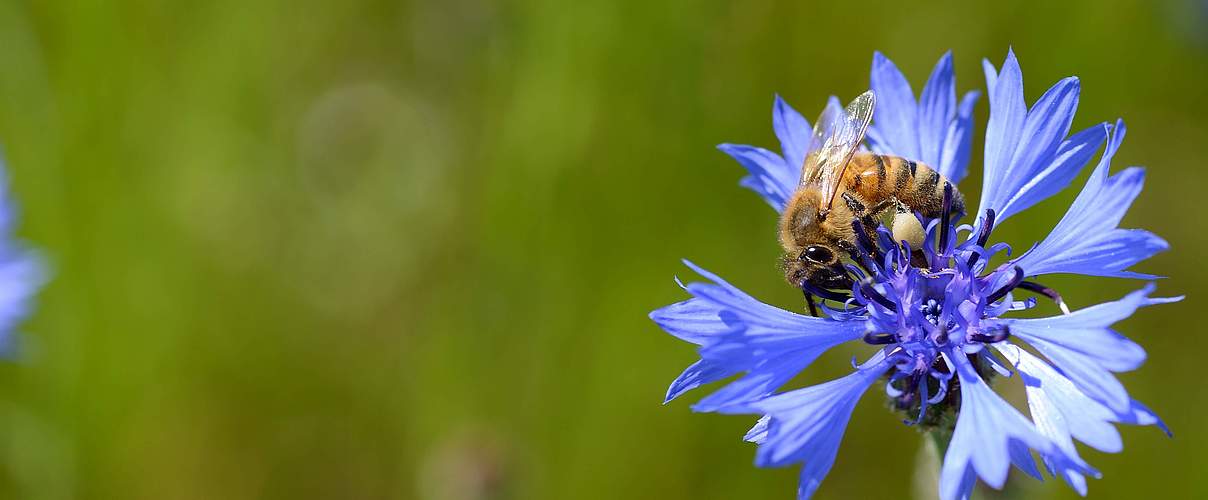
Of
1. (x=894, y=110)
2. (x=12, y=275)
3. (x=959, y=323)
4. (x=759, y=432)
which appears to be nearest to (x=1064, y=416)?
(x=959, y=323)

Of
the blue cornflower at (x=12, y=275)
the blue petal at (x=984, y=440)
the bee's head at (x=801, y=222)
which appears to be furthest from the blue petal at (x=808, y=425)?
the blue cornflower at (x=12, y=275)

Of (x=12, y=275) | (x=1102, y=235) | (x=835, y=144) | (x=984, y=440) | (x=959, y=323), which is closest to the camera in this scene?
(x=984, y=440)

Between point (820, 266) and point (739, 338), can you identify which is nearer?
point (739, 338)

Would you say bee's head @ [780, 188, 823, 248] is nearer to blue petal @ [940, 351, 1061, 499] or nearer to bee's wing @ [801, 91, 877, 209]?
bee's wing @ [801, 91, 877, 209]

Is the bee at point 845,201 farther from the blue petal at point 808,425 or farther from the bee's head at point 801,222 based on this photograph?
the blue petal at point 808,425

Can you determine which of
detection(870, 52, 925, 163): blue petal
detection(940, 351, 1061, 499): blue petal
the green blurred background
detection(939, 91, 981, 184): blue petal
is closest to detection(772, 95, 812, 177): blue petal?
detection(870, 52, 925, 163): blue petal

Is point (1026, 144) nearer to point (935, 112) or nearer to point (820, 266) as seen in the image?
point (935, 112)

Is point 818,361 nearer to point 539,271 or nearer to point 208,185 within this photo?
point 539,271

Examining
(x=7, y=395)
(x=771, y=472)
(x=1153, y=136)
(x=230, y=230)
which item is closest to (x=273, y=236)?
(x=230, y=230)
